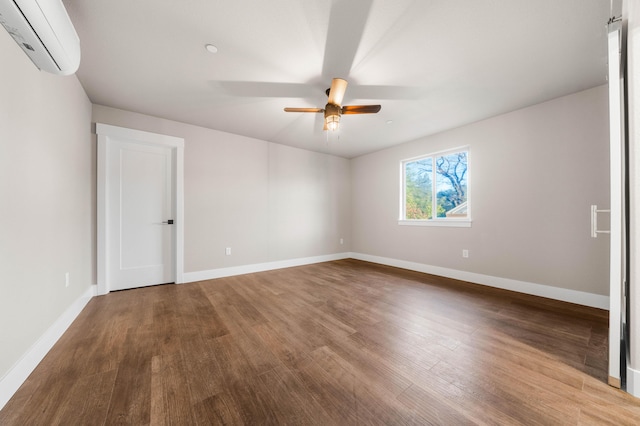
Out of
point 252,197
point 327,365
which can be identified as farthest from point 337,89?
point 252,197

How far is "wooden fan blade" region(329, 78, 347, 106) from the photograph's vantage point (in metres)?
2.03

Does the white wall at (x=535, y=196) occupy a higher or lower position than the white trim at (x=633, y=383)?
higher

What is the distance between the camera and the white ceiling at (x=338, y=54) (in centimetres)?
155

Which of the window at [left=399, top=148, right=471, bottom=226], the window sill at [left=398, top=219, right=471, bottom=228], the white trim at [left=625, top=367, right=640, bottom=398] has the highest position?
the window at [left=399, top=148, right=471, bottom=226]

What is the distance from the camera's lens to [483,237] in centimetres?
332


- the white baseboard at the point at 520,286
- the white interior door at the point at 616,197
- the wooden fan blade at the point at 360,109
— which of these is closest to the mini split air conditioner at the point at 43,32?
the wooden fan blade at the point at 360,109

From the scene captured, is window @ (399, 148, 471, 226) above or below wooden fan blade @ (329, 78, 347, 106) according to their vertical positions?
below

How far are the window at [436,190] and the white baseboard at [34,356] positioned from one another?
4540 mm

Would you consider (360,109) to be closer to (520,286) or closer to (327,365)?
(327,365)

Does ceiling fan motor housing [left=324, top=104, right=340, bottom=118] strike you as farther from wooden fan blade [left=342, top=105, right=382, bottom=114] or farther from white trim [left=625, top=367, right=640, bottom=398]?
white trim [left=625, top=367, right=640, bottom=398]

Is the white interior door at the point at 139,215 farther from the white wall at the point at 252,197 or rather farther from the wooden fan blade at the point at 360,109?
the wooden fan blade at the point at 360,109

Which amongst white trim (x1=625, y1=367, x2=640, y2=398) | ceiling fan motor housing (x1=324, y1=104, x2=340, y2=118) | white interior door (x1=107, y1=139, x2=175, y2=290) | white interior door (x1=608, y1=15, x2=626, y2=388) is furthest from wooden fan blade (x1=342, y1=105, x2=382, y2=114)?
white interior door (x1=107, y1=139, x2=175, y2=290)

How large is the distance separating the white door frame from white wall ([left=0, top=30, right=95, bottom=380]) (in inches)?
19.4

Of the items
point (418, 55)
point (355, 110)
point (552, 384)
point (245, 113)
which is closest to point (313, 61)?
point (355, 110)
